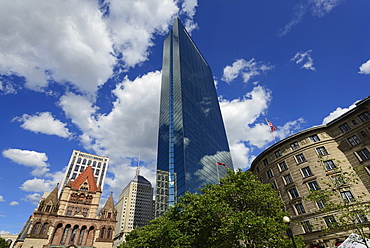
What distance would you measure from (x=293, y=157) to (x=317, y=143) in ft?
14.6

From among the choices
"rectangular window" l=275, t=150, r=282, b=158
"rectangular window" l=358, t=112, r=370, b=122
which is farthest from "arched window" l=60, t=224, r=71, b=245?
"rectangular window" l=358, t=112, r=370, b=122

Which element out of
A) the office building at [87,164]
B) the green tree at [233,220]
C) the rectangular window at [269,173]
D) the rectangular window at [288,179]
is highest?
the office building at [87,164]

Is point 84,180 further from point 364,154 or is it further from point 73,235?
point 364,154

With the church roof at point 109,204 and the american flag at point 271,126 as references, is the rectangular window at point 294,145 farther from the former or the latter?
the church roof at point 109,204

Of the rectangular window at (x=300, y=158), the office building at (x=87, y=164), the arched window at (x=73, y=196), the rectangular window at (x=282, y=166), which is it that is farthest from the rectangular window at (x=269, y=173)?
the office building at (x=87, y=164)

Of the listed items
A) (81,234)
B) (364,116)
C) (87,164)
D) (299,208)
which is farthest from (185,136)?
(87,164)

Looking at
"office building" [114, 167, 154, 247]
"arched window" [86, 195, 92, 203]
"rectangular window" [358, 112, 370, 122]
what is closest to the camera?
"rectangular window" [358, 112, 370, 122]

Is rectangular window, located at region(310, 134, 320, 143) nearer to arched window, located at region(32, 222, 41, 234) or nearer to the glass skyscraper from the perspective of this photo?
the glass skyscraper

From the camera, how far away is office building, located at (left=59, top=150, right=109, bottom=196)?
11656 cm

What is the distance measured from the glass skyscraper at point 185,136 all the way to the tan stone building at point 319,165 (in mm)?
18914

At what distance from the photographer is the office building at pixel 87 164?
116562 millimetres

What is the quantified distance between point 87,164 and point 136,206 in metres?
48.0

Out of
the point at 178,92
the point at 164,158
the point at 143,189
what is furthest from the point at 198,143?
the point at 143,189

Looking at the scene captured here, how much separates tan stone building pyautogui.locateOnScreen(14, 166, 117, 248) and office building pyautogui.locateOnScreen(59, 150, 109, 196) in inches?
2460
